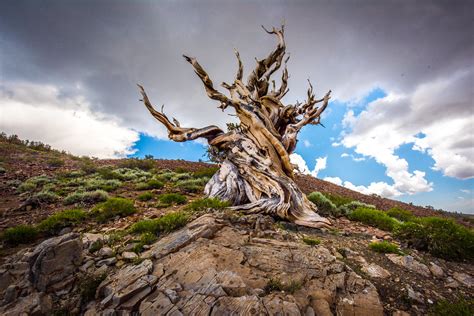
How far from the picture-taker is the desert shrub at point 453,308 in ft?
9.33

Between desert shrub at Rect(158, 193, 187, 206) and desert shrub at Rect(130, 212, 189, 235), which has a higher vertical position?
desert shrub at Rect(158, 193, 187, 206)

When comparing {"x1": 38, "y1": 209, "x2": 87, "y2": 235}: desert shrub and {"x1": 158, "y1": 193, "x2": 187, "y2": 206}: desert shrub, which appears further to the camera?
{"x1": 158, "y1": 193, "x2": 187, "y2": 206}: desert shrub

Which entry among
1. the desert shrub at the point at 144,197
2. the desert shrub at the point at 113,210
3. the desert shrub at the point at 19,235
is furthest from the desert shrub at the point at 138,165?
the desert shrub at the point at 19,235

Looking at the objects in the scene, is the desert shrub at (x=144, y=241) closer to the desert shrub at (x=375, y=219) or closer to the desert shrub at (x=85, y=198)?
the desert shrub at (x=85, y=198)

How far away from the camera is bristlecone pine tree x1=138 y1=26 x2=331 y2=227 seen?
701cm

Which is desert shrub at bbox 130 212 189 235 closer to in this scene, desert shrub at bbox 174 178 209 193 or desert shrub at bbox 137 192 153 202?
desert shrub at bbox 137 192 153 202

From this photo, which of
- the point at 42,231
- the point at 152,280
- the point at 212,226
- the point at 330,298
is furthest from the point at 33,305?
the point at 330,298

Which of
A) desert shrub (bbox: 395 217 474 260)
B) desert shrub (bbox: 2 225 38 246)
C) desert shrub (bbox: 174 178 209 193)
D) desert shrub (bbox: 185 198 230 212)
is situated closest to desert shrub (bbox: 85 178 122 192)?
desert shrub (bbox: 174 178 209 193)

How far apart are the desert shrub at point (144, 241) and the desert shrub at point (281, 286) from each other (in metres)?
2.44

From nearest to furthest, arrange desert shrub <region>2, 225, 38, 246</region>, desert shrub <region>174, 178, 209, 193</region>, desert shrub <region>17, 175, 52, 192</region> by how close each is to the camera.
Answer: desert shrub <region>2, 225, 38, 246</region>
desert shrub <region>17, 175, 52, 192</region>
desert shrub <region>174, 178, 209, 193</region>

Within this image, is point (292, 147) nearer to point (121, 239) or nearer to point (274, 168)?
point (274, 168)

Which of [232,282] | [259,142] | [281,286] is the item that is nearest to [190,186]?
[259,142]

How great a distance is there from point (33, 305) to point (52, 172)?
1322 cm

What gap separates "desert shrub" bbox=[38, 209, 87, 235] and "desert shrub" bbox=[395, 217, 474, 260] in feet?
27.8
